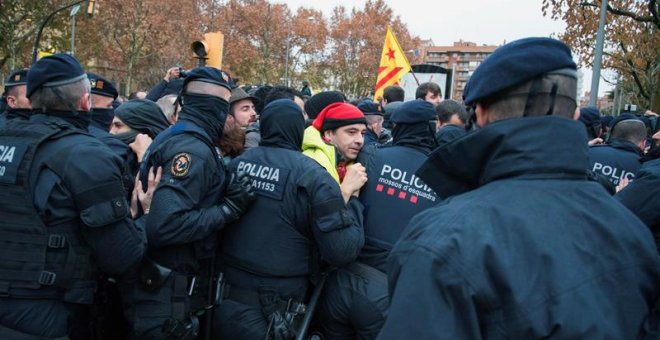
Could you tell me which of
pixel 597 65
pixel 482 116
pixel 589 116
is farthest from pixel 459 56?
pixel 482 116

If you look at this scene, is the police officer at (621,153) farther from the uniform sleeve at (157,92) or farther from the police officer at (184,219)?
the uniform sleeve at (157,92)

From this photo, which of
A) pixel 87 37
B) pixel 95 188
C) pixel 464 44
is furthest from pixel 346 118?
pixel 464 44

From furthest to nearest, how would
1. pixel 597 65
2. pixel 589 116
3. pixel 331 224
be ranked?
pixel 597 65 → pixel 589 116 → pixel 331 224

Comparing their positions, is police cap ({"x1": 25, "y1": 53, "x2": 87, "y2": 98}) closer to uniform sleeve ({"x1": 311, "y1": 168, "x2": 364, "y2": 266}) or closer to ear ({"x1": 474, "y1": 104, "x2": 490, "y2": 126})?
uniform sleeve ({"x1": 311, "y1": 168, "x2": 364, "y2": 266})

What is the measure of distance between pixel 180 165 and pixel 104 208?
19.9 inches

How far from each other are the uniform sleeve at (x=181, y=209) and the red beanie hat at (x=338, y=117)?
1.29 metres

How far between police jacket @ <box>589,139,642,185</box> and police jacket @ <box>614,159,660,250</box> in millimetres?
2012

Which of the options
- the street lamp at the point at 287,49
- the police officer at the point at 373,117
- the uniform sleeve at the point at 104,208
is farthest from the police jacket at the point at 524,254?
the street lamp at the point at 287,49

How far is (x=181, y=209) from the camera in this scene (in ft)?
9.86

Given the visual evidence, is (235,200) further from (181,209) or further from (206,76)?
(206,76)

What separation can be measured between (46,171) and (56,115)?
1.24 ft

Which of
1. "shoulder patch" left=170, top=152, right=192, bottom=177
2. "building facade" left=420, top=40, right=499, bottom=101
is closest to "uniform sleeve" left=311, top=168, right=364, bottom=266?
"shoulder patch" left=170, top=152, right=192, bottom=177

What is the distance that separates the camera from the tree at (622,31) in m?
14.5

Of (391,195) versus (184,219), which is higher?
(391,195)
